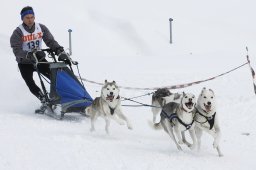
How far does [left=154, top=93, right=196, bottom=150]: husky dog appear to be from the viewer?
520 cm

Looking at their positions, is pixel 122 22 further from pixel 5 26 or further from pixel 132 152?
pixel 132 152

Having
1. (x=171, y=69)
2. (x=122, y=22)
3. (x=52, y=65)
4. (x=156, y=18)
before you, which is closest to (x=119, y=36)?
(x=122, y=22)

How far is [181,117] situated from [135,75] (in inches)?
219

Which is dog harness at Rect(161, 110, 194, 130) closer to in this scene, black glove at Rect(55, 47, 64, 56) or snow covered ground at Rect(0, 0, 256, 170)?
snow covered ground at Rect(0, 0, 256, 170)

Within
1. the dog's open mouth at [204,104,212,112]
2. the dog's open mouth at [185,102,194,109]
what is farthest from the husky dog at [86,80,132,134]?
the dog's open mouth at [204,104,212,112]

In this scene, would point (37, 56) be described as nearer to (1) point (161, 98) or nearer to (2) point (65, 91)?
(2) point (65, 91)

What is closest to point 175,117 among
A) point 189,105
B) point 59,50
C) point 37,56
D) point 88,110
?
point 189,105

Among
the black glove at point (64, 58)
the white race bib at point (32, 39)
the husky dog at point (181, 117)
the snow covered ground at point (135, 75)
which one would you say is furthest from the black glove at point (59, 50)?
the husky dog at point (181, 117)

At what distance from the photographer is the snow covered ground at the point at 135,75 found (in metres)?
4.87

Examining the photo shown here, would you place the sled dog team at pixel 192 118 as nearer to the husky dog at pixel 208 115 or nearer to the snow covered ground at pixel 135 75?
the husky dog at pixel 208 115

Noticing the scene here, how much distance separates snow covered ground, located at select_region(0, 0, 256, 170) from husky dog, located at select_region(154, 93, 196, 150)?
8.8 inches

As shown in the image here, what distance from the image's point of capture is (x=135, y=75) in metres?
10.8

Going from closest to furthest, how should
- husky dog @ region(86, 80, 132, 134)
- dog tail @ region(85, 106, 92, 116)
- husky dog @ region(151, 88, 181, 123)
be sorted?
husky dog @ region(86, 80, 132, 134) < husky dog @ region(151, 88, 181, 123) < dog tail @ region(85, 106, 92, 116)

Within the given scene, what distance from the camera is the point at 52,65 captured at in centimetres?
678
